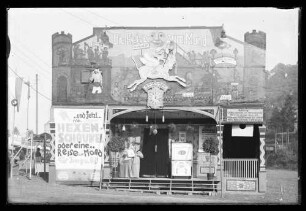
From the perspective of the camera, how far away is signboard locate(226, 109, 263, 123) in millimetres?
21703

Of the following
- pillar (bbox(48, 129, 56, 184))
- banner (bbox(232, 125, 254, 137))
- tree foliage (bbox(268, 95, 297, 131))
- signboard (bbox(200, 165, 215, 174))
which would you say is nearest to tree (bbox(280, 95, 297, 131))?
tree foliage (bbox(268, 95, 297, 131))

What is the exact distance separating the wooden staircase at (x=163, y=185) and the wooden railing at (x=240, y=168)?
490 millimetres

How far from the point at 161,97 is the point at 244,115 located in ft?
7.96

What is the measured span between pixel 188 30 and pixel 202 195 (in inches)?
186

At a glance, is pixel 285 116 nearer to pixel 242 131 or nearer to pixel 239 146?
pixel 242 131

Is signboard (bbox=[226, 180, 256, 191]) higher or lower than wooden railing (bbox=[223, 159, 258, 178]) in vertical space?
lower

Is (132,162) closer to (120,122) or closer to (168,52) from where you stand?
(120,122)

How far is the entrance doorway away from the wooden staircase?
373mm

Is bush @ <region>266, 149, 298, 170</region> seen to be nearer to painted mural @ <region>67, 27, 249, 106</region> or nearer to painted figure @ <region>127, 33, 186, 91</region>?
painted mural @ <region>67, 27, 249, 106</region>

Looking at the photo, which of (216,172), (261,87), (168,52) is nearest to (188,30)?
(168,52)

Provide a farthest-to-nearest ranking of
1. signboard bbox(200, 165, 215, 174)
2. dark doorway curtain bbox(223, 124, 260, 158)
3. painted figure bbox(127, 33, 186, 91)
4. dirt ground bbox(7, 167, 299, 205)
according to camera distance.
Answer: dark doorway curtain bbox(223, 124, 260, 158) < signboard bbox(200, 165, 215, 174) < painted figure bbox(127, 33, 186, 91) < dirt ground bbox(7, 167, 299, 205)

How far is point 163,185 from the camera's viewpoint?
22.1 metres

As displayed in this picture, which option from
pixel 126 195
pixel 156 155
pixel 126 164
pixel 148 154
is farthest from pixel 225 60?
pixel 126 195

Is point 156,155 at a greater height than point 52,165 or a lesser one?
greater
